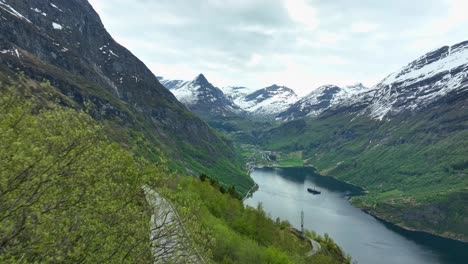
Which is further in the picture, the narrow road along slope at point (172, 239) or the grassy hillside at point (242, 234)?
Answer: the grassy hillside at point (242, 234)

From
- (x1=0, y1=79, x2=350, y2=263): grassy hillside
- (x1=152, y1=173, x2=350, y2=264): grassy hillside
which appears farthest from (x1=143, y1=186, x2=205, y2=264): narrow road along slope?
(x1=152, y1=173, x2=350, y2=264): grassy hillside

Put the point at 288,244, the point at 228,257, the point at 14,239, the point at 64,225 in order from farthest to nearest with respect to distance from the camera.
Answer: the point at 288,244
the point at 228,257
the point at 64,225
the point at 14,239

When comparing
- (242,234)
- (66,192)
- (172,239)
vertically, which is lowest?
(242,234)

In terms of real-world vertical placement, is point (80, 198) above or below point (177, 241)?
above

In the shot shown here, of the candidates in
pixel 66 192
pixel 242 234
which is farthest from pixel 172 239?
pixel 242 234

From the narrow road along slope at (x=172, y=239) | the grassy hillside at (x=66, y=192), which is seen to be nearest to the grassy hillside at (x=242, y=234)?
the narrow road along slope at (x=172, y=239)

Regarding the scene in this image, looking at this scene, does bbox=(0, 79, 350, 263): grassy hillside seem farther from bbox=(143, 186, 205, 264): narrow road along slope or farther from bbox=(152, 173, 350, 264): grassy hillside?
bbox=(152, 173, 350, 264): grassy hillside

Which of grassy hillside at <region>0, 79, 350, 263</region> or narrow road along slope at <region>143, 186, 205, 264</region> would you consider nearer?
grassy hillside at <region>0, 79, 350, 263</region>

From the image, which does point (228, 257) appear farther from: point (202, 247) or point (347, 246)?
point (347, 246)

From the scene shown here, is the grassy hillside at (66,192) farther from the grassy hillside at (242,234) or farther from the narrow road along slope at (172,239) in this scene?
the grassy hillside at (242,234)

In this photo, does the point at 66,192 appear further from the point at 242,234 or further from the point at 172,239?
the point at 242,234

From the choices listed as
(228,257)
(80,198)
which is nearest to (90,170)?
(80,198)
